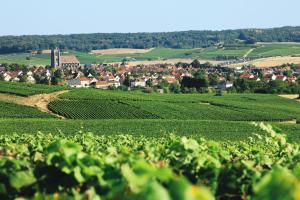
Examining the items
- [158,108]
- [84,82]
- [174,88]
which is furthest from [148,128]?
[84,82]

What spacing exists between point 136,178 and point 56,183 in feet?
5.49

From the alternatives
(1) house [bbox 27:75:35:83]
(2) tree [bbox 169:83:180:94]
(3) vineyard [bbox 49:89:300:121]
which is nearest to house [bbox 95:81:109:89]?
(1) house [bbox 27:75:35:83]

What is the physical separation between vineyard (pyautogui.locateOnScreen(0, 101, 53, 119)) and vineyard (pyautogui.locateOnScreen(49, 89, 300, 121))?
2.62m

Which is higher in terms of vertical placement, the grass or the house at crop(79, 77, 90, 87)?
the grass

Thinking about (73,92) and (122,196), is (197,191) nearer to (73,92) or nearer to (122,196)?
(122,196)

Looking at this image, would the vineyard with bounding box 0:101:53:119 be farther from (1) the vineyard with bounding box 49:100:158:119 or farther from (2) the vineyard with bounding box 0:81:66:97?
(2) the vineyard with bounding box 0:81:66:97

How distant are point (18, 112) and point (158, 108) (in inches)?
718

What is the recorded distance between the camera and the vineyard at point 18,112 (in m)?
62.9

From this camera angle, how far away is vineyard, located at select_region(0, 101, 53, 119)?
62.9 meters

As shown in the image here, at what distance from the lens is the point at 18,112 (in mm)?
64312

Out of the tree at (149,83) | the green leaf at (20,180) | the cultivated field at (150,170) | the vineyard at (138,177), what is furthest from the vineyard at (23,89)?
the green leaf at (20,180)

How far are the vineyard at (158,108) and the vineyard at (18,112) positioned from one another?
103 inches

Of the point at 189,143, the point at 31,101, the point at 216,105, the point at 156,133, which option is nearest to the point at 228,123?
the point at 156,133

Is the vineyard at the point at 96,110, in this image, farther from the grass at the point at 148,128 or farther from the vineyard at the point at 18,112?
the grass at the point at 148,128
